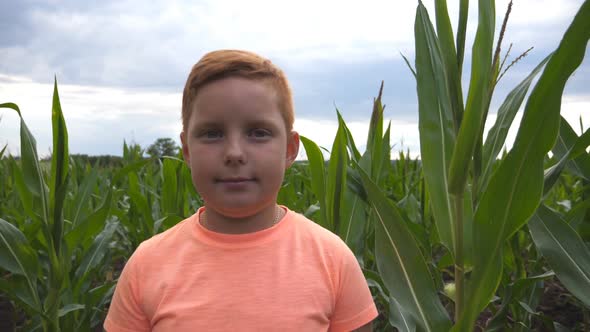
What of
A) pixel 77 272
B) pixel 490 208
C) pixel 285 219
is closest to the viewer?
Answer: pixel 490 208

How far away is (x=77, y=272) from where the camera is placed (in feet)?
8.09

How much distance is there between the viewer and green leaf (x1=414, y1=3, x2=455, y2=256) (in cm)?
148

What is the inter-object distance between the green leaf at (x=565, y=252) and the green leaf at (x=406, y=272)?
52 cm

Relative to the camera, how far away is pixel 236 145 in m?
1.30

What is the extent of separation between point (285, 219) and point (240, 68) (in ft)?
1.34

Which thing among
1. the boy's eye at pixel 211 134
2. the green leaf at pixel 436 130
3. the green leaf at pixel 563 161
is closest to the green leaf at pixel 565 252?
the green leaf at pixel 563 161

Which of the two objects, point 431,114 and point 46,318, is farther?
point 46,318

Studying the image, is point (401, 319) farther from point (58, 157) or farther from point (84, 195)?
point (84, 195)

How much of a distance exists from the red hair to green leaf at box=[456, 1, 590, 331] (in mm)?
544

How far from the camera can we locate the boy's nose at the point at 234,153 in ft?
4.23

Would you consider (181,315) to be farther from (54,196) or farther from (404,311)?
(54,196)

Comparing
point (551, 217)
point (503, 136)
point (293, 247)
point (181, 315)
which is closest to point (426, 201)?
point (551, 217)

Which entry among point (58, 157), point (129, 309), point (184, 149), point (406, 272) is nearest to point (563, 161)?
point (406, 272)

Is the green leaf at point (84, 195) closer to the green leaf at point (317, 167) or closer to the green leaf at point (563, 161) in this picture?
the green leaf at point (317, 167)
